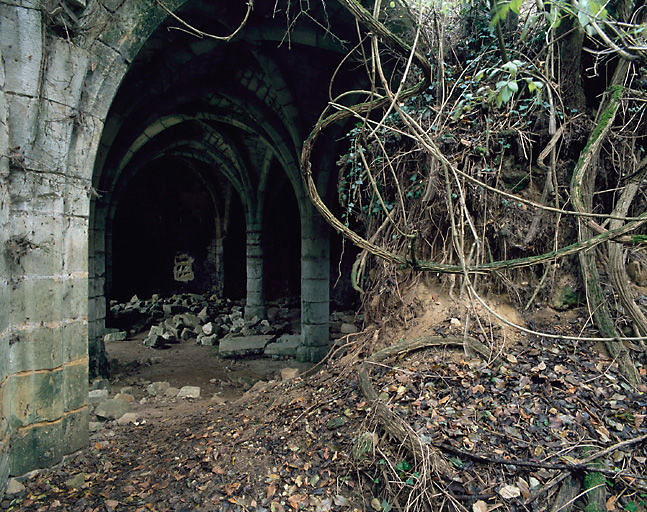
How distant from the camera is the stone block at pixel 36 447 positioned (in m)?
2.94

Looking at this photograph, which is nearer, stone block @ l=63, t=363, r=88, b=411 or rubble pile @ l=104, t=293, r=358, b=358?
stone block @ l=63, t=363, r=88, b=411

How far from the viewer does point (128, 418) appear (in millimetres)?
4562

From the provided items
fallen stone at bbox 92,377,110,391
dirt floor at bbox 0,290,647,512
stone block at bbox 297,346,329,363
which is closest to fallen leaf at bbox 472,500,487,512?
dirt floor at bbox 0,290,647,512

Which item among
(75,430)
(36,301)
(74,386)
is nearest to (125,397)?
(75,430)

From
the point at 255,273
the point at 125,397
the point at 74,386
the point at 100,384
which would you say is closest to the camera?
the point at 74,386

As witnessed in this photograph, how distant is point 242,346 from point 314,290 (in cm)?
203

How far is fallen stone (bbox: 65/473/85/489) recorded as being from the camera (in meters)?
2.94

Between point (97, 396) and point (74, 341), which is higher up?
point (74, 341)

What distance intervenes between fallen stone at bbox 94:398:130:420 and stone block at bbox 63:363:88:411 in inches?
55.2

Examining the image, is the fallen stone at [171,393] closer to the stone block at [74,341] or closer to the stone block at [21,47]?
the stone block at [74,341]

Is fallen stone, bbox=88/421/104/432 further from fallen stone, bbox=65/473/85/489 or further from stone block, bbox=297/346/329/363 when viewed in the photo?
stone block, bbox=297/346/329/363

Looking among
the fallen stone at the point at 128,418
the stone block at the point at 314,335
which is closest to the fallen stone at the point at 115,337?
the stone block at the point at 314,335

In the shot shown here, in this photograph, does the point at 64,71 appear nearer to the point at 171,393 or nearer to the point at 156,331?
the point at 171,393

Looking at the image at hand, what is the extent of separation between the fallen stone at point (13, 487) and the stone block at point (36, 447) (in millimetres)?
69
